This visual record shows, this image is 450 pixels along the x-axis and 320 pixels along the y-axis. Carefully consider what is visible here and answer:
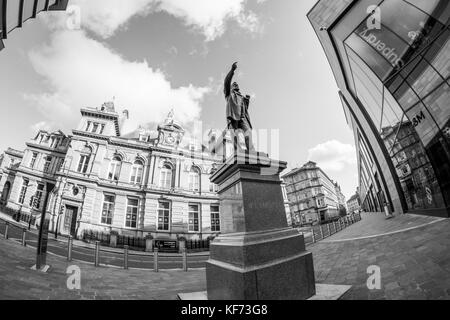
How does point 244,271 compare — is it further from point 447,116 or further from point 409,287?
point 447,116

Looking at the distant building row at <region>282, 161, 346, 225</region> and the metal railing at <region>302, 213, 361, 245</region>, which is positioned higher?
the distant building row at <region>282, 161, 346, 225</region>

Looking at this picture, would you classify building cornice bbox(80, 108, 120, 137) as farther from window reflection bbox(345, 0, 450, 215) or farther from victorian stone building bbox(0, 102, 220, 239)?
window reflection bbox(345, 0, 450, 215)

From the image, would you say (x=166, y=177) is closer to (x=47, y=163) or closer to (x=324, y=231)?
(x=47, y=163)

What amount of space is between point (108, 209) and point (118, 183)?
9.68 ft

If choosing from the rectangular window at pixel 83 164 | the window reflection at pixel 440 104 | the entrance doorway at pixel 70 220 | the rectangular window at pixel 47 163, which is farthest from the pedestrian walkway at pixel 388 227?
the rectangular window at pixel 47 163

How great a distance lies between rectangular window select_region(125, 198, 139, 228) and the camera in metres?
19.3

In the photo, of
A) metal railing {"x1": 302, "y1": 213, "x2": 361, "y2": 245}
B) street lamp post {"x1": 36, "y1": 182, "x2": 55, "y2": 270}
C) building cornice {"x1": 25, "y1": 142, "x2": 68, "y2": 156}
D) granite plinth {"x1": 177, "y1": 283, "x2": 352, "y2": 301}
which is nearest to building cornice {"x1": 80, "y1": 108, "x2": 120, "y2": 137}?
building cornice {"x1": 25, "y1": 142, "x2": 68, "y2": 156}

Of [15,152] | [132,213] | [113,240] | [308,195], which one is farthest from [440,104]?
[15,152]

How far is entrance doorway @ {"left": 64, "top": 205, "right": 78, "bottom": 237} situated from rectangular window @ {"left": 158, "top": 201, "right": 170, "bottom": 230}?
7.87m

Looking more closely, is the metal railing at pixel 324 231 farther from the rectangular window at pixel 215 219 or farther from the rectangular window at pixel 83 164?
the rectangular window at pixel 83 164

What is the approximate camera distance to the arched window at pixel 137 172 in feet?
69.9

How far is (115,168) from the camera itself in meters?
21.3

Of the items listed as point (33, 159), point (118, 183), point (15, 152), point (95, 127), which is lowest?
point (118, 183)
